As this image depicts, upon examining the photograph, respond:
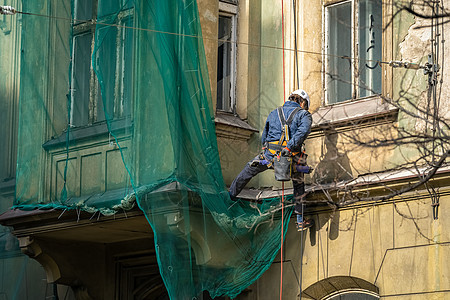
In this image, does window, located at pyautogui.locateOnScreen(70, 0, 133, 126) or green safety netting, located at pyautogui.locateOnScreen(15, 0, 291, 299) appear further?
window, located at pyautogui.locateOnScreen(70, 0, 133, 126)

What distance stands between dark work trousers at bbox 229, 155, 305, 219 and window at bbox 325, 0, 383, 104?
4.92ft

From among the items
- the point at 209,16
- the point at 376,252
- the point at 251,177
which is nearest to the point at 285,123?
the point at 251,177

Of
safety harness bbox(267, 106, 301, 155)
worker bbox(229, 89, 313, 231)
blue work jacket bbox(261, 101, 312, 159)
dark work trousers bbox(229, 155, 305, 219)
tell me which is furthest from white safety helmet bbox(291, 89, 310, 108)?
dark work trousers bbox(229, 155, 305, 219)

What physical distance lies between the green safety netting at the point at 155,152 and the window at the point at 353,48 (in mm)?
1817

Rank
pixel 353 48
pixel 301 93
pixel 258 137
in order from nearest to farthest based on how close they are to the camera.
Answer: pixel 301 93 → pixel 353 48 → pixel 258 137

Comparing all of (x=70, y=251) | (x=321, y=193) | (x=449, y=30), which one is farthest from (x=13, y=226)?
(x=449, y=30)

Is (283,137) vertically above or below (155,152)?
above

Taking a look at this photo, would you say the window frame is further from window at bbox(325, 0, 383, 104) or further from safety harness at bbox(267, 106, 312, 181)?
safety harness at bbox(267, 106, 312, 181)

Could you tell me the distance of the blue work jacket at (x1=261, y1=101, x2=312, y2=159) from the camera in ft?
40.4

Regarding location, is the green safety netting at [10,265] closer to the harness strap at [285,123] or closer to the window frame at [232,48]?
the window frame at [232,48]

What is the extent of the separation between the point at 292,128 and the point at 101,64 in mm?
2495

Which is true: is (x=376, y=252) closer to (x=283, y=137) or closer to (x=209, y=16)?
(x=283, y=137)

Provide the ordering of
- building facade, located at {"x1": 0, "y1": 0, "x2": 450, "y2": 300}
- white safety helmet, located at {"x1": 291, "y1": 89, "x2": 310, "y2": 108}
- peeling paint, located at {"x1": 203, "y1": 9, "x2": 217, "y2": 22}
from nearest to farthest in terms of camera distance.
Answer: building facade, located at {"x1": 0, "y1": 0, "x2": 450, "y2": 300} → white safety helmet, located at {"x1": 291, "y1": 89, "x2": 310, "y2": 108} → peeling paint, located at {"x1": 203, "y1": 9, "x2": 217, "y2": 22}

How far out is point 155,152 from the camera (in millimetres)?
12414
